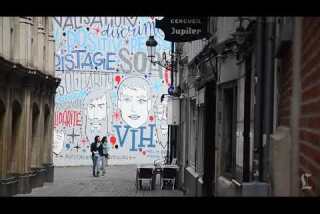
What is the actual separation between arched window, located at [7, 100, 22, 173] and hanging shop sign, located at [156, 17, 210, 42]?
883 centimetres

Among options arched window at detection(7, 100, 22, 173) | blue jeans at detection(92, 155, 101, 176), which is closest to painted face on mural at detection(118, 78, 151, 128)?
blue jeans at detection(92, 155, 101, 176)

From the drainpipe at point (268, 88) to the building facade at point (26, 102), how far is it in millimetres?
8738

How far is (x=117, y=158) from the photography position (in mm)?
34250

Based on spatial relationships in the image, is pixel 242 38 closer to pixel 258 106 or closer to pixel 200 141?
pixel 258 106

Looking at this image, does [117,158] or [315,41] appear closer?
[315,41]

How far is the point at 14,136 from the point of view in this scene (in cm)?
1911

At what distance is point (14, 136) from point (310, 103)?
49.1 ft

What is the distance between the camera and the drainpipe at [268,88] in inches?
258

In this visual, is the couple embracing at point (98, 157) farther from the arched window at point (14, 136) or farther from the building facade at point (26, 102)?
the arched window at point (14, 136)

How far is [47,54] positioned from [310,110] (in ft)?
58.5

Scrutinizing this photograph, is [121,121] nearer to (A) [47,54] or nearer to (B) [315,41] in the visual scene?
(A) [47,54]

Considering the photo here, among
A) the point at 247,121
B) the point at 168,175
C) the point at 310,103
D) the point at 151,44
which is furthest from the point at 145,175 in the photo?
the point at 310,103

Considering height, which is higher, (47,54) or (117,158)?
(47,54)
